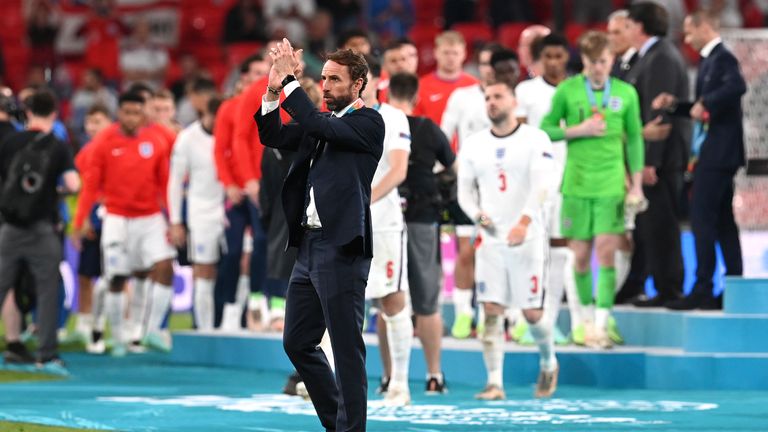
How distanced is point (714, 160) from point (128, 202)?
5628 mm

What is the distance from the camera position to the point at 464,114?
1345cm

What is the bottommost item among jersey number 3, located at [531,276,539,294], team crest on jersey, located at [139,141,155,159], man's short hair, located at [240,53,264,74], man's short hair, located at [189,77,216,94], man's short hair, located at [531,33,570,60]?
jersey number 3, located at [531,276,539,294]

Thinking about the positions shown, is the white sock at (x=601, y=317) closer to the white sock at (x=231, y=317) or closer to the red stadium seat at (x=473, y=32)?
the white sock at (x=231, y=317)

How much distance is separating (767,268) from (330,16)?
1092 cm

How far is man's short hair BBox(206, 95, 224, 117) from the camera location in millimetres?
15305

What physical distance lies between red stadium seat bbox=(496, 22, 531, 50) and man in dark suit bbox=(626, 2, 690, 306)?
7976mm

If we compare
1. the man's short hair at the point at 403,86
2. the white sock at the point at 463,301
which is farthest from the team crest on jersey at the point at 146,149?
the man's short hair at the point at 403,86

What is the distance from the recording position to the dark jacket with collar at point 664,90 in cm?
1313

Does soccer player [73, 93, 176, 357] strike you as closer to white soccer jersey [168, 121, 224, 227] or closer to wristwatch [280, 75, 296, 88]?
white soccer jersey [168, 121, 224, 227]

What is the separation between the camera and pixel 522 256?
11.1 meters

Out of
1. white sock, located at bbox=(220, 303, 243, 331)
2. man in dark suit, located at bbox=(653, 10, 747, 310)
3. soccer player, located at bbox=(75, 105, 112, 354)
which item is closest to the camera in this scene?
man in dark suit, located at bbox=(653, 10, 747, 310)

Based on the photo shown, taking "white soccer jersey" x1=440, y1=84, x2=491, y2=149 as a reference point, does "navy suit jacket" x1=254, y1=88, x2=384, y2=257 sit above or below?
below

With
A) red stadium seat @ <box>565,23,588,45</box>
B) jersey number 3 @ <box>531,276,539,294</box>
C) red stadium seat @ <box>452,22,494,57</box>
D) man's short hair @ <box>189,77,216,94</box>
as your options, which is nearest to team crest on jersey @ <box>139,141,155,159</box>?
man's short hair @ <box>189,77,216,94</box>

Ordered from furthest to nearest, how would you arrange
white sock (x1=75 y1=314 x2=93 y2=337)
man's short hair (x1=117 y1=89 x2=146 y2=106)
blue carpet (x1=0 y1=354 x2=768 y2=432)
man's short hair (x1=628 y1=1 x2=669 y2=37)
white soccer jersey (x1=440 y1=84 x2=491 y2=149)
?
Answer: white sock (x1=75 y1=314 x2=93 y2=337) → man's short hair (x1=117 y1=89 x2=146 y2=106) → white soccer jersey (x1=440 y1=84 x2=491 y2=149) → man's short hair (x1=628 y1=1 x2=669 y2=37) → blue carpet (x1=0 y1=354 x2=768 y2=432)
